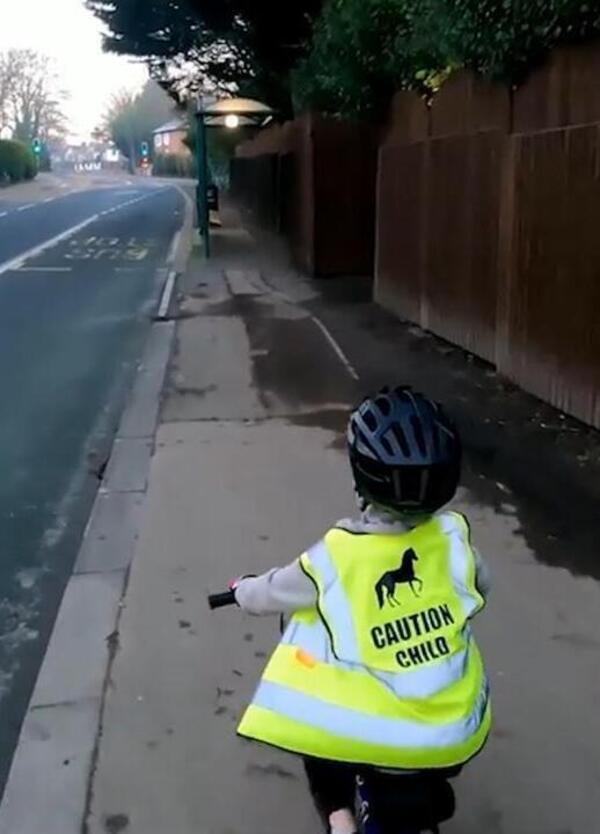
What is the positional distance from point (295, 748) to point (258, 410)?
5.68 m

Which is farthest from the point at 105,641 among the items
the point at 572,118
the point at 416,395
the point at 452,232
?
the point at 452,232

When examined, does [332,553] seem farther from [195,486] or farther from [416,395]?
[195,486]

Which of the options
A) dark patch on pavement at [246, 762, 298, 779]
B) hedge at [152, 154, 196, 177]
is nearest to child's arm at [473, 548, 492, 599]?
dark patch on pavement at [246, 762, 298, 779]

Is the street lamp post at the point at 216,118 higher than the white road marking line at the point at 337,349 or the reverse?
higher

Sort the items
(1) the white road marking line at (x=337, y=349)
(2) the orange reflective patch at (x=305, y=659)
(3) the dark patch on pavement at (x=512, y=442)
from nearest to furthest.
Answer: (2) the orange reflective patch at (x=305, y=659) → (3) the dark patch on pavement at (x=512, y=442) → (1) the white road marking line at (x=337, y=349)

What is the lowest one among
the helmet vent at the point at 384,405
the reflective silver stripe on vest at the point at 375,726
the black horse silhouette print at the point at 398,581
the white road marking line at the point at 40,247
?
the white road marking line at the point at 40,247

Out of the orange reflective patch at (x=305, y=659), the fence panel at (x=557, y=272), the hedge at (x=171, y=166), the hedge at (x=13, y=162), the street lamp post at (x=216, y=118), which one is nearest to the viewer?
the orange reflective patch at (x=305, y=659)

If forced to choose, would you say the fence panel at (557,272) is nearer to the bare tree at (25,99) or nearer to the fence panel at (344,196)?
the fence panel at (344,196)

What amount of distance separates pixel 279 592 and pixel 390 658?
0.29 m

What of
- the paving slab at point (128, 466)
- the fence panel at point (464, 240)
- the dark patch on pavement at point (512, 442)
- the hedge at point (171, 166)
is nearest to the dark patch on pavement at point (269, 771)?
the dark patch on pavement at point (512, 442)

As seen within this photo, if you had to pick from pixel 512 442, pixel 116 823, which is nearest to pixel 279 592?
pixel 116 823

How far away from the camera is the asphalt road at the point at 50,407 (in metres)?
4.76

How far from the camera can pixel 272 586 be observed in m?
2.50

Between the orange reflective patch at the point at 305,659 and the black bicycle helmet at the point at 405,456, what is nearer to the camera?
the black bicycle helmet at the point at 405,456
